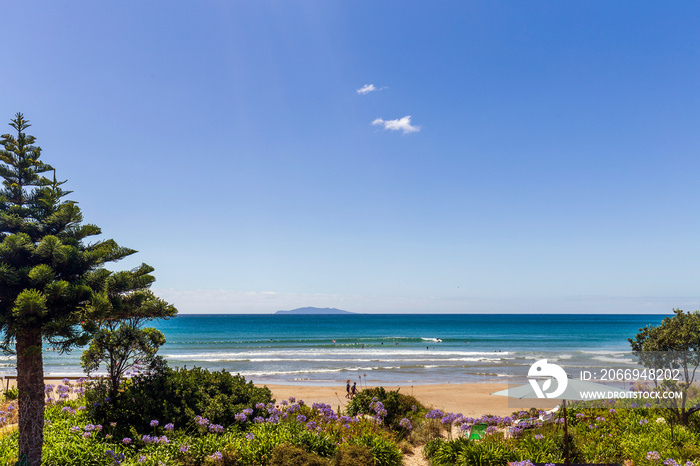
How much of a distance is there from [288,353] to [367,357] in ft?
30.9

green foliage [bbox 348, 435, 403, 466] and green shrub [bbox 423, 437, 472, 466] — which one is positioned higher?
green foliage [bbox 348, 435, 403, 466]

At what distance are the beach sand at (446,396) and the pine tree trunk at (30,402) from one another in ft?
40.6

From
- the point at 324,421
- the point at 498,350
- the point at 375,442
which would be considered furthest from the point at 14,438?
the point at 498,350

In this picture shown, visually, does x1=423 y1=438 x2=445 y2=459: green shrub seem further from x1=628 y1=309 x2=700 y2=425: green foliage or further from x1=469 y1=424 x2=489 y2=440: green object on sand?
x1=628 y1=309 x2=700 y2=425: green foliage

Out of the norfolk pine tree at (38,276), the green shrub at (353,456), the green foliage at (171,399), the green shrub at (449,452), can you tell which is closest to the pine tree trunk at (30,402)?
the norfolk pine tree at (38,276)

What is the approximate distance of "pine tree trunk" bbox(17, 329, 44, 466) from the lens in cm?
711

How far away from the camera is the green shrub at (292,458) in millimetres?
6633

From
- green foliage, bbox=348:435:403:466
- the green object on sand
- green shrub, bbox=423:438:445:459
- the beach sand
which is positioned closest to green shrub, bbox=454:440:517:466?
green shrub, bbox=423:438:445:459

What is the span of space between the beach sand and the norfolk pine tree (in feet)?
41.9

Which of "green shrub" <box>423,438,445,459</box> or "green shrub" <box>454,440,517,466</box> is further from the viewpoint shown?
"green shrub" <box>423,438,445,459</box>

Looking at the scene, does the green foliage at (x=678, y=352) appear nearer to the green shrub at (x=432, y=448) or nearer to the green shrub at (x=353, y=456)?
the green shrub at (x=432, y=448)

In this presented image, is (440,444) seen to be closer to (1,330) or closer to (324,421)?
(324,421)

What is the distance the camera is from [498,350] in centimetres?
5041

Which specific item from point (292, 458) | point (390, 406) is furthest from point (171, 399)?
point (390, 406)
